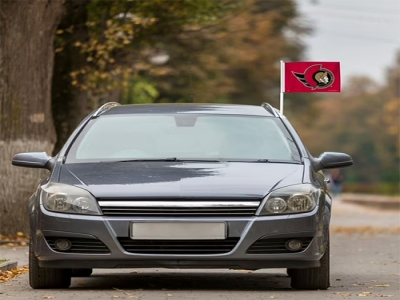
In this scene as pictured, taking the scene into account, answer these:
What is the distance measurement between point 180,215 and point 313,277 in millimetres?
1350

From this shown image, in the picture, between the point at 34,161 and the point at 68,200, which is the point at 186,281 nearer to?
the point at 34,161

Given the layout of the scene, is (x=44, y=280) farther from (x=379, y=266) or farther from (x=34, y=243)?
(x=379, y=266)

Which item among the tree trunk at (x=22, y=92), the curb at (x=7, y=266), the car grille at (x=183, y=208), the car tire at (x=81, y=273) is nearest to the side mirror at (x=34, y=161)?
the car grille at (x=183, y=208)

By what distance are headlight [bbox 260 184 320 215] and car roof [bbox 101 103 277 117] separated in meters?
1.57

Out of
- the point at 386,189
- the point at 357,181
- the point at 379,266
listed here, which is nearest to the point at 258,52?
the point at 386,189

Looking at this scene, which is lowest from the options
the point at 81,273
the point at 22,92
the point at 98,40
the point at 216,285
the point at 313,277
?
the point at 81,273

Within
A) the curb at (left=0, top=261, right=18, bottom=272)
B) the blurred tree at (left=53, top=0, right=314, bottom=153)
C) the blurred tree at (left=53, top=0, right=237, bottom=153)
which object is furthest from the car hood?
the blurred tree at (left=53, top=0, right=237, bottom=153)

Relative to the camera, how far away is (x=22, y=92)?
1838cm

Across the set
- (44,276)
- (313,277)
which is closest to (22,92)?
(44,276)

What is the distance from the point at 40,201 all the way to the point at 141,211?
821mm

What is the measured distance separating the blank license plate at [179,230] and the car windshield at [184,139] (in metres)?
0.91

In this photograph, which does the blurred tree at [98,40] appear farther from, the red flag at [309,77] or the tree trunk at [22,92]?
the red flag at [309,77]

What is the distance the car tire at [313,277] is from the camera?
963cm

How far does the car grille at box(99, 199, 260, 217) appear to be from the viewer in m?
8.91
